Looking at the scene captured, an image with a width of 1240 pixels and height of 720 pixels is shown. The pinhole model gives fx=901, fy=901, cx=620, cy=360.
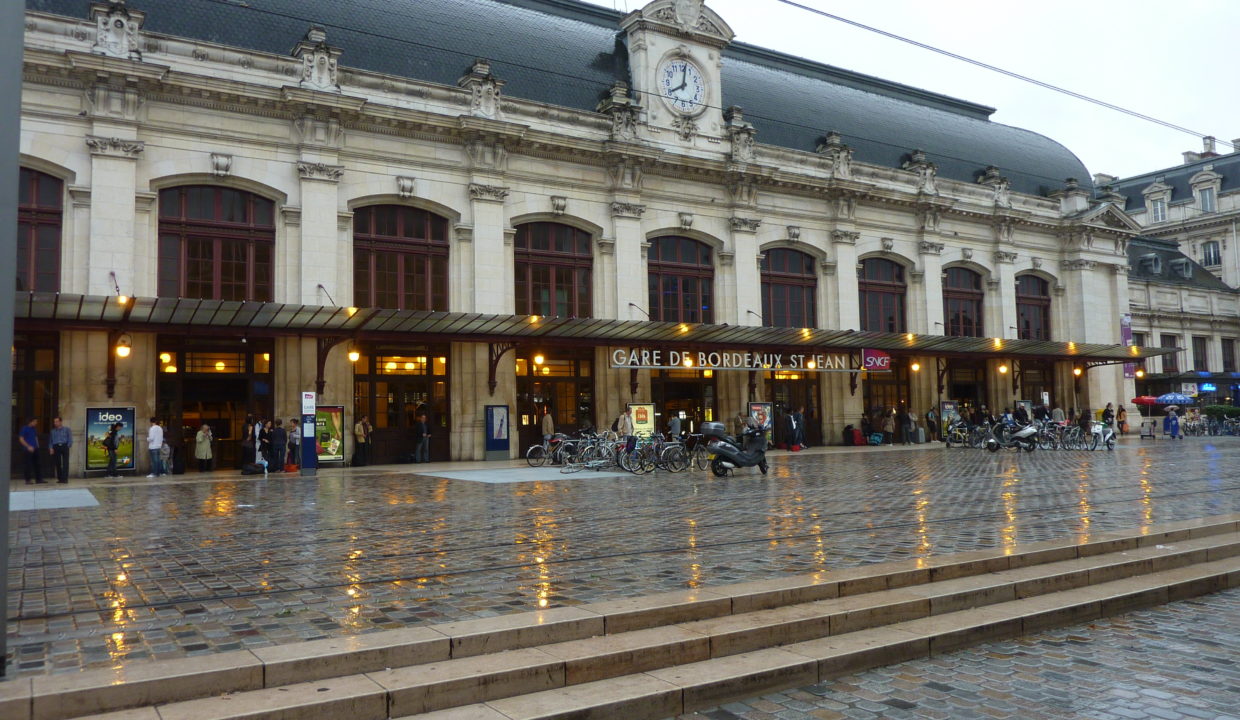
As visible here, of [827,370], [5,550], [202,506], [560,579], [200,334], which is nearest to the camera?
[5,550]

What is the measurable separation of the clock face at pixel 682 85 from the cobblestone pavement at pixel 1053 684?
93.8 ft

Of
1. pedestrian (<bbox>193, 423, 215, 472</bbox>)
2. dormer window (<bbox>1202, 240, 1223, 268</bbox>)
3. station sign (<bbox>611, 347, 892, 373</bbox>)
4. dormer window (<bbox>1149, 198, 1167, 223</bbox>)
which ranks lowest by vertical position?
pedestrian (<bbox>193, 423, 215, 472</bbox>)

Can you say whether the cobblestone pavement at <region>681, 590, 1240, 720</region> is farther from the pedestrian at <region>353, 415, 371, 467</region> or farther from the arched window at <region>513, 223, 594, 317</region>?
the arched window at <region>513, 223, 594, 317</region>

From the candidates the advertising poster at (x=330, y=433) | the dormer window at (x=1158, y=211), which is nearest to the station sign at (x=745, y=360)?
the advertising poster at (x=330, y=433)

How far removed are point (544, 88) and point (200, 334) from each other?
47.8ft

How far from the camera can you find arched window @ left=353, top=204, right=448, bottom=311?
27750mm

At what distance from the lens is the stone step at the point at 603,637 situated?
5336 mm

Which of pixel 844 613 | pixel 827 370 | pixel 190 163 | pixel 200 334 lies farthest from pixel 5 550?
pixel 827 370

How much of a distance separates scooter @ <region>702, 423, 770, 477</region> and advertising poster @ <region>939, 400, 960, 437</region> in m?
19.2

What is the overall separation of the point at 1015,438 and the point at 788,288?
10787 millimetres

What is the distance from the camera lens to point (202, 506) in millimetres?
15242

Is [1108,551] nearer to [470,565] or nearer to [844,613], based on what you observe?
[844,613]

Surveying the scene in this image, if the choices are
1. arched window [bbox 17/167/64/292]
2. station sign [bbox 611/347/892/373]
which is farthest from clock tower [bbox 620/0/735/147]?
arched window [bbox 17/167/64/292]

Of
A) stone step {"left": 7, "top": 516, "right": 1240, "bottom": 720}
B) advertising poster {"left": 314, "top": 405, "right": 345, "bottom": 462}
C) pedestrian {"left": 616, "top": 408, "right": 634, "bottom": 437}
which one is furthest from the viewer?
pedestrian {"left": 616, "top": 408, "right": 634, "bottom": 437}
